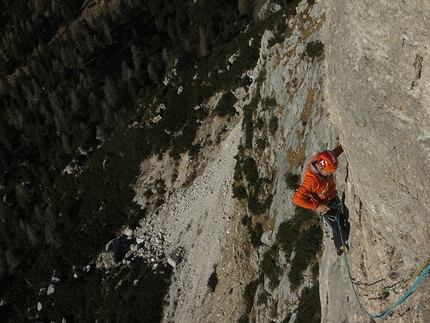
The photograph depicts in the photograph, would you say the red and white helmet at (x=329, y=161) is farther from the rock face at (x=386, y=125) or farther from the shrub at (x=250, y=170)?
the shrub at (x=250, y=170)

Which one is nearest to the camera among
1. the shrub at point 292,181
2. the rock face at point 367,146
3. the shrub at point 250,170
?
the rock face at point 367,146

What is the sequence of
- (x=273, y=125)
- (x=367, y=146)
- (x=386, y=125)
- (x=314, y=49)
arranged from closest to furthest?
1. (x=386, y=125)
2. (x=367, y=146)
3. (x=314, y=49)
4. (x=273, y=125)

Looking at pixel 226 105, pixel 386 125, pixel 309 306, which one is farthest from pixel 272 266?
pixel 226 105

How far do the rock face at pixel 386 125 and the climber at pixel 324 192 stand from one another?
51.9 inches

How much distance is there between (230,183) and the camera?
37.2 metres

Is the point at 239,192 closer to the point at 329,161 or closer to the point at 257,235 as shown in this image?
the point at 257,235

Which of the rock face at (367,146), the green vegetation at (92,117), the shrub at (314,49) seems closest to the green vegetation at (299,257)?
the rock face at (367,146)

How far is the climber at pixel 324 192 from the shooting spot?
1216cm

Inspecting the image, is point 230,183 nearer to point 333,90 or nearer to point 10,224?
point 333,90

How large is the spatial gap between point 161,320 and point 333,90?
3159 centimetres

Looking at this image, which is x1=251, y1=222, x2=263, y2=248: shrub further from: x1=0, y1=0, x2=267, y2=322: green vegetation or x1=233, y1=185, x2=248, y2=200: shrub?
x1=0, y1=0, x2=267, y2=322: green vegetation

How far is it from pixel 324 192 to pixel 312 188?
0.57 m

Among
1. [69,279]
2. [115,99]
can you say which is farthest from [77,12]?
[69,279]

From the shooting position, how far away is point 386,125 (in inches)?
339
